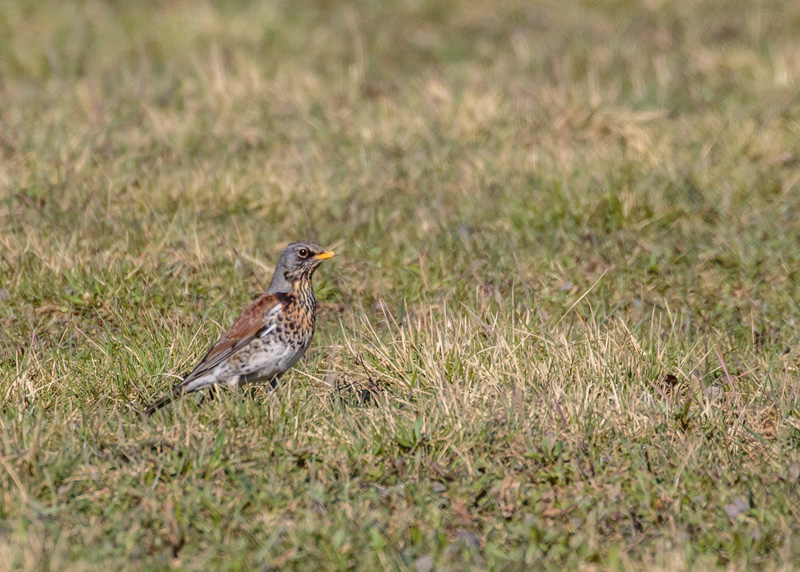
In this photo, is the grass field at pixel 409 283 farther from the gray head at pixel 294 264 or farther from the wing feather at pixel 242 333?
the gray head at pixel 294 264

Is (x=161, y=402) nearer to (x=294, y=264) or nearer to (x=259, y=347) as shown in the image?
(x=259, y=347)

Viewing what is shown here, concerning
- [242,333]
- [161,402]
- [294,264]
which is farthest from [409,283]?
[161,402]

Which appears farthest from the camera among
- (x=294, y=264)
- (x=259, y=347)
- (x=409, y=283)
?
(x=409, y=283)

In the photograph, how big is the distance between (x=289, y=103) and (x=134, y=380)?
5381 mm

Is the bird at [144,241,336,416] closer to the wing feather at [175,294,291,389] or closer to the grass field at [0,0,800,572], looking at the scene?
the wing feather at [175,294,291,389]

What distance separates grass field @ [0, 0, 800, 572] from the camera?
4.32 m

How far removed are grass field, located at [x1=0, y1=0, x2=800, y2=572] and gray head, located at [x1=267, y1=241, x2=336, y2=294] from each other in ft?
1.38

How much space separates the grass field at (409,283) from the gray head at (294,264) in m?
0.42

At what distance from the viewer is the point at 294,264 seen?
5914 mm

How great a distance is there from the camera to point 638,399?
5.02 meters

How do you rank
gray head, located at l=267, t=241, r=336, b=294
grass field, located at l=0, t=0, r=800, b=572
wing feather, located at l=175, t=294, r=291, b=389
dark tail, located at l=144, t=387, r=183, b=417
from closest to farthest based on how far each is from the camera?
grass field, located at l=0, t=0, r=800, b=572, dark tail, located at l=144, t=387, r=183, b=417, wing feather, located at l=175, t=294, r=291, b=389, gray head, located at l=267, t=241, r=336, b=294

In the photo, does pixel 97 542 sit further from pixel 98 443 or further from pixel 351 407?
pixel 351 407

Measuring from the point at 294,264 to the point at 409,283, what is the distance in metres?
1.52

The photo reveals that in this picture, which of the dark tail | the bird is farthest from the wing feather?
the dark tail
